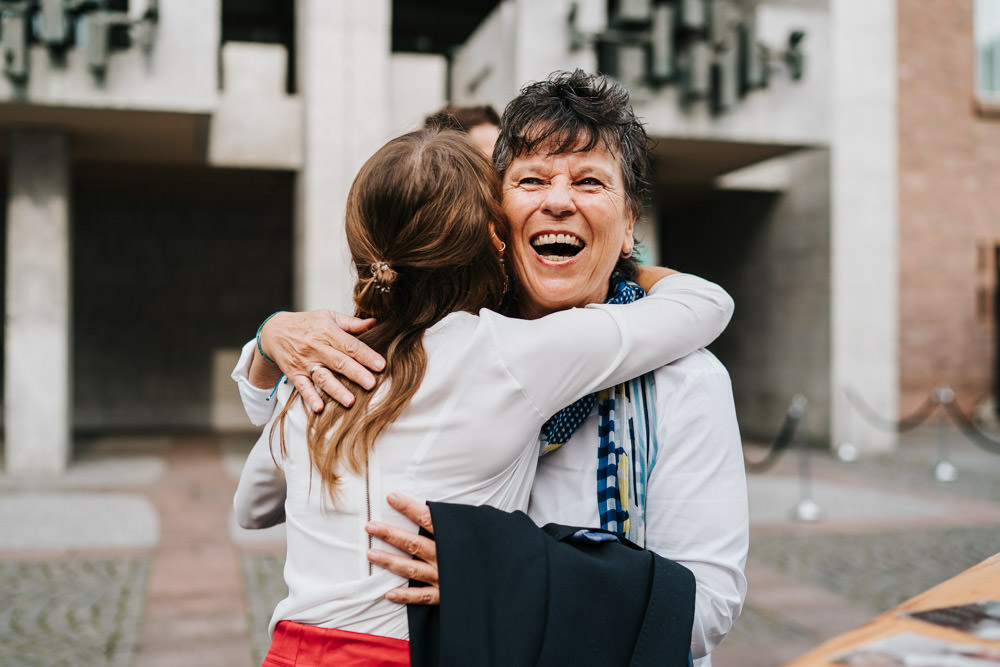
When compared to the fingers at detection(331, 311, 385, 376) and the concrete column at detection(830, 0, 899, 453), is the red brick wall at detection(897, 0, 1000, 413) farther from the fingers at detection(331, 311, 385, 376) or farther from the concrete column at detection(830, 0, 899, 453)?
the fingers at detection(331, 311, 385, 376)

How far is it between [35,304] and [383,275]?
10002 mm

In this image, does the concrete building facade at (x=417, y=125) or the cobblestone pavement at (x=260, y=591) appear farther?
the concrete building facade at (x=417, y=125)

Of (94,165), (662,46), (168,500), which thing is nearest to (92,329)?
(94,165)

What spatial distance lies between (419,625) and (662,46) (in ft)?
32.7

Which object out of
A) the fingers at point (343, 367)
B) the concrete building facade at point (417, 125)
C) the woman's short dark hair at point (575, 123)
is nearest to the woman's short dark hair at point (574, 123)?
the woman's short dark hair at point (575, 123)

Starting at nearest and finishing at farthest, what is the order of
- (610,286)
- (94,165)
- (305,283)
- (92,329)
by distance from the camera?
(610,286) → (305,283) → (94,165) → (92,329)

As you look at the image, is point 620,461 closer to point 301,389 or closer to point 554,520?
point 554,520

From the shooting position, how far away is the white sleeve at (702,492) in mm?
1483

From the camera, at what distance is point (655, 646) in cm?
135

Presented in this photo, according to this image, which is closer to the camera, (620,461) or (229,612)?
(620,461)

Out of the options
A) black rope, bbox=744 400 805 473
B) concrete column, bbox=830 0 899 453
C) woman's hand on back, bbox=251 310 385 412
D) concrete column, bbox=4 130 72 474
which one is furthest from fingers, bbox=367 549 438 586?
concrete column, bbox=830 0 899 453

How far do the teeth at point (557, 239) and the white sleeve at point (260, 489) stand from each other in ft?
1.97

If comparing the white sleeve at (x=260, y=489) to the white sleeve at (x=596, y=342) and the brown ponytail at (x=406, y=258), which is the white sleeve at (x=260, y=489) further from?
the white sleeve at (x=596, y=342)

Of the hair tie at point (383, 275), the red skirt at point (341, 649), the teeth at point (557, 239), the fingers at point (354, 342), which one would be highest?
the teeth at point (557, 239)
